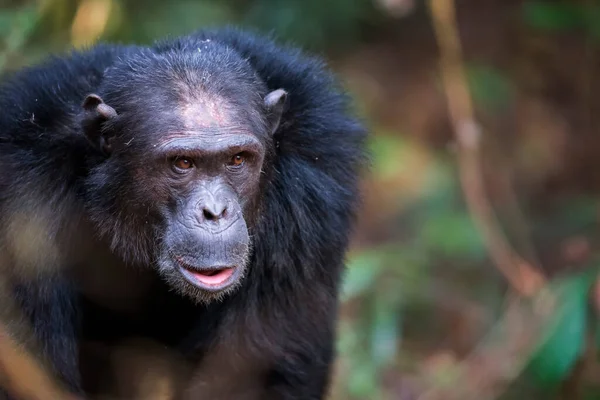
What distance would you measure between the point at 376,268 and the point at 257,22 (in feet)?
9.98

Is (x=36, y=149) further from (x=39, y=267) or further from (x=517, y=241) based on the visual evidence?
(x=517, y=241)

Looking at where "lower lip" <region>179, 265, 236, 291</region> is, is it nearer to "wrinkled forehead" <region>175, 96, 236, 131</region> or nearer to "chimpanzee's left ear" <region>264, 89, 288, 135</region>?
"wrinkled forehead" <region>175, 96, 236, 131</region>

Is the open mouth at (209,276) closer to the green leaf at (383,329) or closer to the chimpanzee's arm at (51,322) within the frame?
the chimpanzee's arm at (51,322)

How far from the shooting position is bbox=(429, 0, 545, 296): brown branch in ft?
25.1

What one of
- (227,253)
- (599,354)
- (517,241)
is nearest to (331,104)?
(227,253)

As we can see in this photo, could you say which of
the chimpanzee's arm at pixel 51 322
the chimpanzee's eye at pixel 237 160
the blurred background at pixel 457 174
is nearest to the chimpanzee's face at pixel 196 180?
the chimpanzee's eye at pixel 237 160

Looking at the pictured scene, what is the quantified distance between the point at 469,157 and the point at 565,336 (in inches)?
87.7

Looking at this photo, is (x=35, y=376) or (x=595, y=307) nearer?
(x=35, y=376)

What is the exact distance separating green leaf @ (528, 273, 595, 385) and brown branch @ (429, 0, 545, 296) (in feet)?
3.62

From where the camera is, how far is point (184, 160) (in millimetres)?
4648

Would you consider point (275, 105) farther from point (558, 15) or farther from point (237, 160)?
point (558, 15)

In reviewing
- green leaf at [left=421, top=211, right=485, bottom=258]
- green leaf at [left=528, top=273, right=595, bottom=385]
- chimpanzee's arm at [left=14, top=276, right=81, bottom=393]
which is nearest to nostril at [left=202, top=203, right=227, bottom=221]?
chimpanzee's arm at [left=14, top=276, right=81, bottom=393]

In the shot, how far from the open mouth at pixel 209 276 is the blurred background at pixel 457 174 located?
188 centimetres

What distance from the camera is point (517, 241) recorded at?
31.2ft
